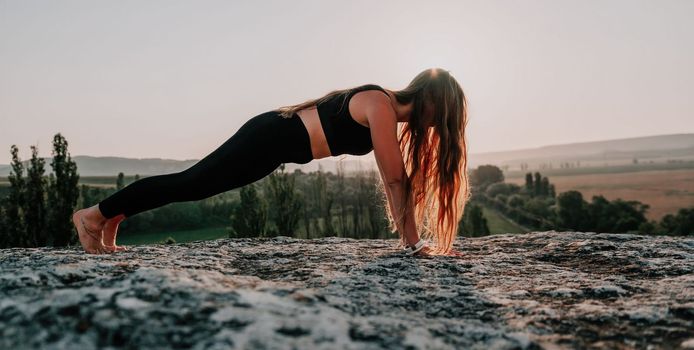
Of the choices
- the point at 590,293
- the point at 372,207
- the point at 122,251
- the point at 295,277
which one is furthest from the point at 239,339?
the point at 372,207

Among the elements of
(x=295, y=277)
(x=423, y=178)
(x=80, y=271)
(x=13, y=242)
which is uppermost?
(x=423, y=178)

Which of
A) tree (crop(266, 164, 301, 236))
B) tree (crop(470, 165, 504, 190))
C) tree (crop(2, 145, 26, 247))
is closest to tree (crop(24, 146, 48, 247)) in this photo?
tree (crop(2, 145, 26, 247))

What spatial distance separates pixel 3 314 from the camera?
1.25 meters

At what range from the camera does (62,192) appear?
19391 mm

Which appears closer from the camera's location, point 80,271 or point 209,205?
point 80,271

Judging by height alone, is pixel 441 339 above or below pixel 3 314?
below

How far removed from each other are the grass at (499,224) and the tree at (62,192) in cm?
3540

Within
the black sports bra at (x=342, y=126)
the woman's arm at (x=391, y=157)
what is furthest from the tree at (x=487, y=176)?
the woman's arm at (x=391, y=157)

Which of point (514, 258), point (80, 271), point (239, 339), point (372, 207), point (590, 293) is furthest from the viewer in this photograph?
point (372, 207)

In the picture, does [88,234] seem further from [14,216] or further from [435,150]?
[14,216]

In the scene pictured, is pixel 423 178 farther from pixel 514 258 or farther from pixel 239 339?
pixel 239 339

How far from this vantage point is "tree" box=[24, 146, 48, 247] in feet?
63.2

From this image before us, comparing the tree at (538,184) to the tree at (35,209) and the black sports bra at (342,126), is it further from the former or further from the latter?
the black sports bra at (342,126)

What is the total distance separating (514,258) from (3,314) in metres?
2.67
